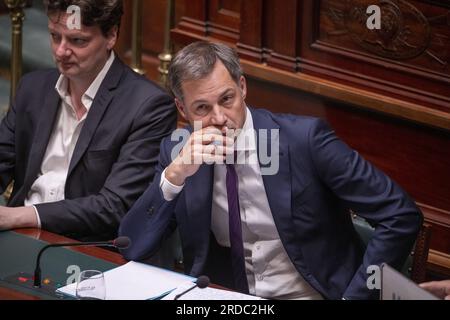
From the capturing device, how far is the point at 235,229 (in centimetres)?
309

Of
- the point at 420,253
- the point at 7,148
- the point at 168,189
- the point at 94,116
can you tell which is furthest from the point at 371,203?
the point at 7,148

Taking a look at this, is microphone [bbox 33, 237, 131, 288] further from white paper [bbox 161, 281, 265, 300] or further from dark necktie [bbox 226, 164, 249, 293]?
dark necktie [bbox 226, 164, 249, 293]

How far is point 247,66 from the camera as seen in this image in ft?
14.2

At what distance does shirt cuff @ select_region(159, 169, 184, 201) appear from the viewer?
3045 mm

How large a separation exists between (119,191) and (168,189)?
0.42 m

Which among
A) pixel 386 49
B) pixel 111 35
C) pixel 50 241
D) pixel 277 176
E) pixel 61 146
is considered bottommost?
pixel 50 241

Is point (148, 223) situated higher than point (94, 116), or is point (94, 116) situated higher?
point (94, 116)

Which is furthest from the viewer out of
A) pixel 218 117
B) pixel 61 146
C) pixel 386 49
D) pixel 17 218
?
pixel 386 49

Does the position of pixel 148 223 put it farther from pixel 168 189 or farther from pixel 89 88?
pixel 89 88

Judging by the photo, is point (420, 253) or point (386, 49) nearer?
point (420, 253)

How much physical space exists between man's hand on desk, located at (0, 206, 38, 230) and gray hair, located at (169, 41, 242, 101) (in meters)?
0.66

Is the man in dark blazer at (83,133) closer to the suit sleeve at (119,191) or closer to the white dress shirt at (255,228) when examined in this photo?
the suit sleeve at (119,191)

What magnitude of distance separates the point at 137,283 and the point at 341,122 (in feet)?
5.05

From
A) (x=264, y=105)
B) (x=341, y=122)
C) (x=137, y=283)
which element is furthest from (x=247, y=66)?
(x=137, y=283)
